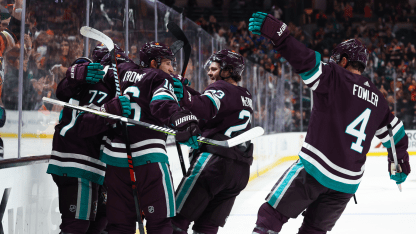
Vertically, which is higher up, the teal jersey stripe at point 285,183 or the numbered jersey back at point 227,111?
the numbered jersey back at point 227,111

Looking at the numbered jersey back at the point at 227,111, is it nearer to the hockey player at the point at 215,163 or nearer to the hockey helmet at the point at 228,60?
the hockey player at the point at 215,163

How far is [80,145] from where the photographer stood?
95.1 inches

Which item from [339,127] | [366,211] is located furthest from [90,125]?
[366,211]

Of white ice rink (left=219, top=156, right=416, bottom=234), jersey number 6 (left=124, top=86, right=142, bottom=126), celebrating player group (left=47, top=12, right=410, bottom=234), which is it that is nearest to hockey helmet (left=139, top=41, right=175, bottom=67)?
celebrating player group (left=47, top=12, right=410, bottom=234)

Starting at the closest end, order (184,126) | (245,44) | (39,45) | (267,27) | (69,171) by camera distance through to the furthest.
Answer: (267,27)
(184,126)
(69,171)
(39,45)
(245,44)

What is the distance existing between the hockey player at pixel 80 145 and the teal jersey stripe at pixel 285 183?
0.77 metres

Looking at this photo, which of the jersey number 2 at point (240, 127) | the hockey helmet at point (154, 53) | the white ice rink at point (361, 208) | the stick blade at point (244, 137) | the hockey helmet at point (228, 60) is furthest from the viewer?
the white ice rink at point (361, 208)

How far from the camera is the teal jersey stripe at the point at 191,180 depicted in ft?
8.24

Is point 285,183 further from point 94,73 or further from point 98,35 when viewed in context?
point 98,35

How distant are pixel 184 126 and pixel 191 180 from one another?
1.82 feet

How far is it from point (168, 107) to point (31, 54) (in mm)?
1009

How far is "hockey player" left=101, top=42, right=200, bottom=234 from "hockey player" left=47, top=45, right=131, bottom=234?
0.36 ft

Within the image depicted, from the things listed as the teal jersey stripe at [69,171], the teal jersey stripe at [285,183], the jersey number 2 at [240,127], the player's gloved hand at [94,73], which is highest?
the player's gloved hand at [94,73]

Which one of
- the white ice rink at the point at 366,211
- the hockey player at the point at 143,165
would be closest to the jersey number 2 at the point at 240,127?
the hockey player at the point at 143,165
